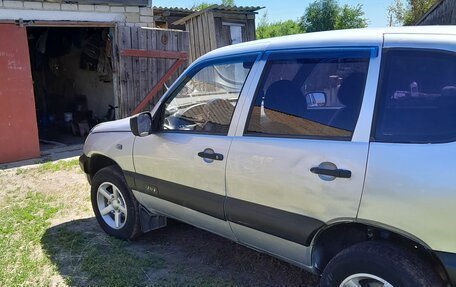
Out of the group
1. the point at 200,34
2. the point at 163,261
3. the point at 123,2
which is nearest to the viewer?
the point at 163,261

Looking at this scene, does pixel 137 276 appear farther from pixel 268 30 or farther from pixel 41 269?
pixel 268 30

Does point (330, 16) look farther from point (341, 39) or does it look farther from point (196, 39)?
point (341, 39)

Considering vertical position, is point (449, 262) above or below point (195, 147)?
below

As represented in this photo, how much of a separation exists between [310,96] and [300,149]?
387mm

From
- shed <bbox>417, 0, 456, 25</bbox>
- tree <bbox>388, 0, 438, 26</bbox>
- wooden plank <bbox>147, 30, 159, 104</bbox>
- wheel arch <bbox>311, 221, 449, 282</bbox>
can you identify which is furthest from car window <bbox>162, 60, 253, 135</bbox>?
tree <bbox>388, 0, 438, 26</bbox>

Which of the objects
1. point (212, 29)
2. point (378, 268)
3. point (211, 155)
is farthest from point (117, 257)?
point (212, 29)

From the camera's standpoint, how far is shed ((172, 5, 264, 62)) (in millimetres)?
12766

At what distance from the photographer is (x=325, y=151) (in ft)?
8.09

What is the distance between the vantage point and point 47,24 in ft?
25.3

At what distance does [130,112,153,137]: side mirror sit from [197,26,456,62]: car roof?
887 mm

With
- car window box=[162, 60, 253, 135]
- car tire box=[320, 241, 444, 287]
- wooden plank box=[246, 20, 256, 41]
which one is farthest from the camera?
wooden plank box=[246, 20, 256, 41]

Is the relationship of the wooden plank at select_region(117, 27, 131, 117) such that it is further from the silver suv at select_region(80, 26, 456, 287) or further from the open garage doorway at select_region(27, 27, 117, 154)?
the silver suv at select_region(80, 26, 456, 287)

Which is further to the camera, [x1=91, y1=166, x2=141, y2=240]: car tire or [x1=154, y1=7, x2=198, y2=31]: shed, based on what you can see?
[x1=154, y1=7, x2=198, y2=31]: shed

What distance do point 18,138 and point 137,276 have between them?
5.07 m
